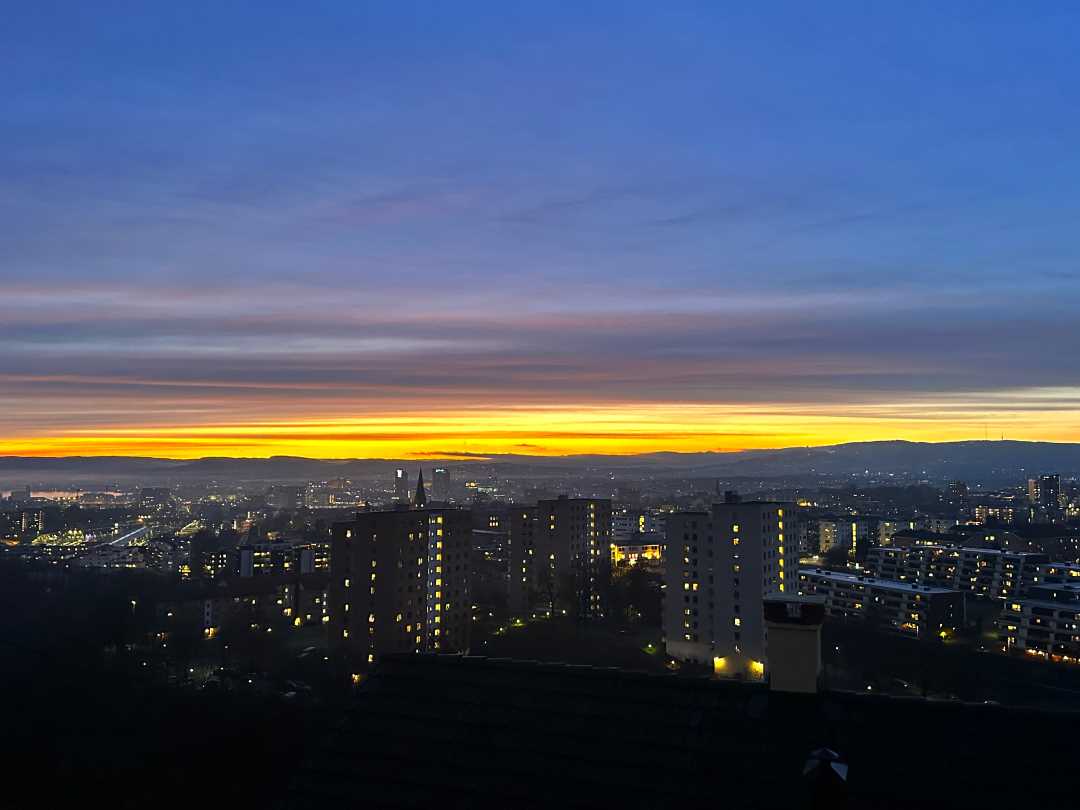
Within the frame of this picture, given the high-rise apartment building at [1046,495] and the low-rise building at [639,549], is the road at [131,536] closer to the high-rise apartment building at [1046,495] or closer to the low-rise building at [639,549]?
the low-rise building at [639,549]

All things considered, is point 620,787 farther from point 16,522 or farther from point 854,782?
point 16,522

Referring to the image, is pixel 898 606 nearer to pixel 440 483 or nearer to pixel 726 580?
pixel 726 580

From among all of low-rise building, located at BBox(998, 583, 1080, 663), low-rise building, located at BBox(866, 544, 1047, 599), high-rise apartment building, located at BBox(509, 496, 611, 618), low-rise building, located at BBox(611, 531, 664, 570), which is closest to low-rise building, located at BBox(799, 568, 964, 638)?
low-rise building, located at BBox(998, 583, 1080, 663)

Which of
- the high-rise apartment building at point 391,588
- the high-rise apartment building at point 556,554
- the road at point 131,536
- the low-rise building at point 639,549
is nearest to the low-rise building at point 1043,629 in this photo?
the high-rise apartment building at point 556,554

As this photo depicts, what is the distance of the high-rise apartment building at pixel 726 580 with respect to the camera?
35562 millimetres

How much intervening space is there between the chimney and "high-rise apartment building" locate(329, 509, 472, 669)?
31.2m

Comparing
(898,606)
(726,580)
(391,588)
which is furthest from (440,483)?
(726,580)

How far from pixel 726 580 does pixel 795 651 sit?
30477 millimetres

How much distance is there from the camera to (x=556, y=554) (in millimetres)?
51156

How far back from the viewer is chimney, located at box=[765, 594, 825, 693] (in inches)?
270

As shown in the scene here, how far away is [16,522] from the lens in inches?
4294

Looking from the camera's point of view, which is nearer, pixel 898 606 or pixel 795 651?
pixel 795 651

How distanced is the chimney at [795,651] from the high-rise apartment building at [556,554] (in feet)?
130

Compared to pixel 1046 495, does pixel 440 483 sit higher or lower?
lower
